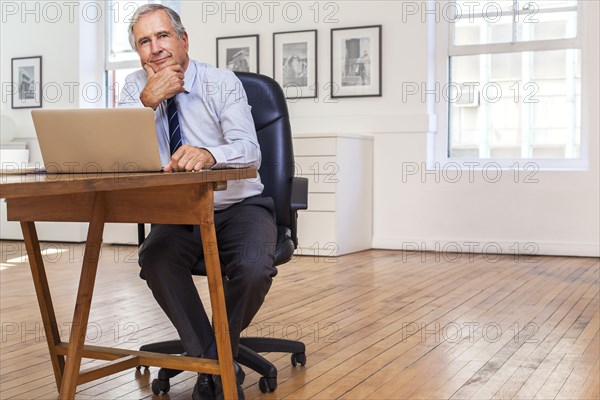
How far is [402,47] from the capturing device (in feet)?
19.4

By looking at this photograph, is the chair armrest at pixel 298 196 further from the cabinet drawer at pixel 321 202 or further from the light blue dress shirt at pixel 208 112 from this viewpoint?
the cabinet drawer at pixel 321 202

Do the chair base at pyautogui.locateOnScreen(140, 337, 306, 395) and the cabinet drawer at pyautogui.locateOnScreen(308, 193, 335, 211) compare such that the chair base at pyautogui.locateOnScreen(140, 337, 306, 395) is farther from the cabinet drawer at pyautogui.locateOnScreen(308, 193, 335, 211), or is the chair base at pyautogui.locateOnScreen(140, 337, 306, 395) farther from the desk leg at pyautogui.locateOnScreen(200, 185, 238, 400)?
the cabinet drawer at pyautogui.locateOnScreen(308, 193, 335, 211)

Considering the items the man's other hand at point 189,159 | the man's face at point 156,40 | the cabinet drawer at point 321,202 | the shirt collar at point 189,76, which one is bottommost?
the cabinet drawer at point 321,202

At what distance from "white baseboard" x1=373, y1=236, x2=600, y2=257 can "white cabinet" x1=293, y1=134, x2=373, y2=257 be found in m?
0.42

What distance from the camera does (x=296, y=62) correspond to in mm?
6230

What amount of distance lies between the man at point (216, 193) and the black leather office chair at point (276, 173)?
10 centimetres

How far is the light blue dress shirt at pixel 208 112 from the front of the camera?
2.28 metres

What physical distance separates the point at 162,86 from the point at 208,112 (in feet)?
0.78

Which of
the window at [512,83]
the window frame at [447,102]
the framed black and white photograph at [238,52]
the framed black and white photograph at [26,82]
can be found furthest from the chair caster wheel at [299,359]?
the framed black and white photograph at [26,82]

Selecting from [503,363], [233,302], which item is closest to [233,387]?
[233,302]

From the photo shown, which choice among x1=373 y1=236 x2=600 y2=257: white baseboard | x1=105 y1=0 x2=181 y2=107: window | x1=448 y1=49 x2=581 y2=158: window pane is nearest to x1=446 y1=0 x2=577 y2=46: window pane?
x1=448 y1=49 x2=581 y2=158: window pane

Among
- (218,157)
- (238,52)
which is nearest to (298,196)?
(218,157)

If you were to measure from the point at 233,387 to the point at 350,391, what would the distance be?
0.45 m

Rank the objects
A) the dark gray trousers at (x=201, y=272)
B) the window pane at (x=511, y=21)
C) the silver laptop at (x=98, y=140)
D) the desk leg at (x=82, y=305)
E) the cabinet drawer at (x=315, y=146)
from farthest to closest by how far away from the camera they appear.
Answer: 1. the window pane at (x=511, y=21)
2. the cabinet drawer at (x=315, y=146)
3. the dark gray trousers at (x=201, y=272)
4. the desk leg at (x=82, y=305)
5. the silver laptop at (x=98, y=140)
